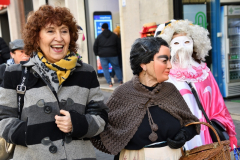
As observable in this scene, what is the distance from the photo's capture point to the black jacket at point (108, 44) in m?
9.66

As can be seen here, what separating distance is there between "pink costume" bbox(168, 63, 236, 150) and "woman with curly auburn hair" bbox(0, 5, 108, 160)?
1305mm

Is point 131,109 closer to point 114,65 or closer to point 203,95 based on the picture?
point 203,95

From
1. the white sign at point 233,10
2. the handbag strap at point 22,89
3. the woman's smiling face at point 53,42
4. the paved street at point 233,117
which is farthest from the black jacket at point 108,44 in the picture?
the handbag strap at point 22,89

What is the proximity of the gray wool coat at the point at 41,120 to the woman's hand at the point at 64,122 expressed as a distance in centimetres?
3

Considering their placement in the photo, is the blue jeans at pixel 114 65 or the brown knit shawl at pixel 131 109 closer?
the brown knit shawl at pixel 131 109

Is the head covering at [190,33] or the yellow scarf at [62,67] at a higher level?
the head covering at [190,33]

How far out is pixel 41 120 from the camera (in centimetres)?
189

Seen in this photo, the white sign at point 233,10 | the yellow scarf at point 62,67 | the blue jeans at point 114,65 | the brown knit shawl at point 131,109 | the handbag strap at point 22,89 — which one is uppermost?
the white sign at point 233,10

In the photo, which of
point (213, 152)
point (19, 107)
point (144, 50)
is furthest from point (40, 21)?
point (213, 152)

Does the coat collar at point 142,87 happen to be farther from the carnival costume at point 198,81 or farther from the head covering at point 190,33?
the head covering at point 190,33

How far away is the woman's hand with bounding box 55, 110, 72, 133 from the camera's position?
185cm

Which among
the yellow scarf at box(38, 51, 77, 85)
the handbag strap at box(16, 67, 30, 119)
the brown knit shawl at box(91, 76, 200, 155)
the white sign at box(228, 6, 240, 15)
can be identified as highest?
the white sign at box(228, 6, 240, 15)

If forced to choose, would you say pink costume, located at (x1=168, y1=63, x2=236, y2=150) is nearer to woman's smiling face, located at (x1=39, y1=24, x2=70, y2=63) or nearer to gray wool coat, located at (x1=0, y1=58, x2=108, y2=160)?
gray wool coat, located at (x1=0, y1=58, x2=108, y2=160)

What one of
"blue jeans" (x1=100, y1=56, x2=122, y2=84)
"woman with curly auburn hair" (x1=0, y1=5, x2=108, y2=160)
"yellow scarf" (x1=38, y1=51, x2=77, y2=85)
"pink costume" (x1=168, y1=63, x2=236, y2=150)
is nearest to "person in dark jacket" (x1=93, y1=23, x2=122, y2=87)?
"blue jeans" (x1=100, y1=56, x2=122, y2=84)
